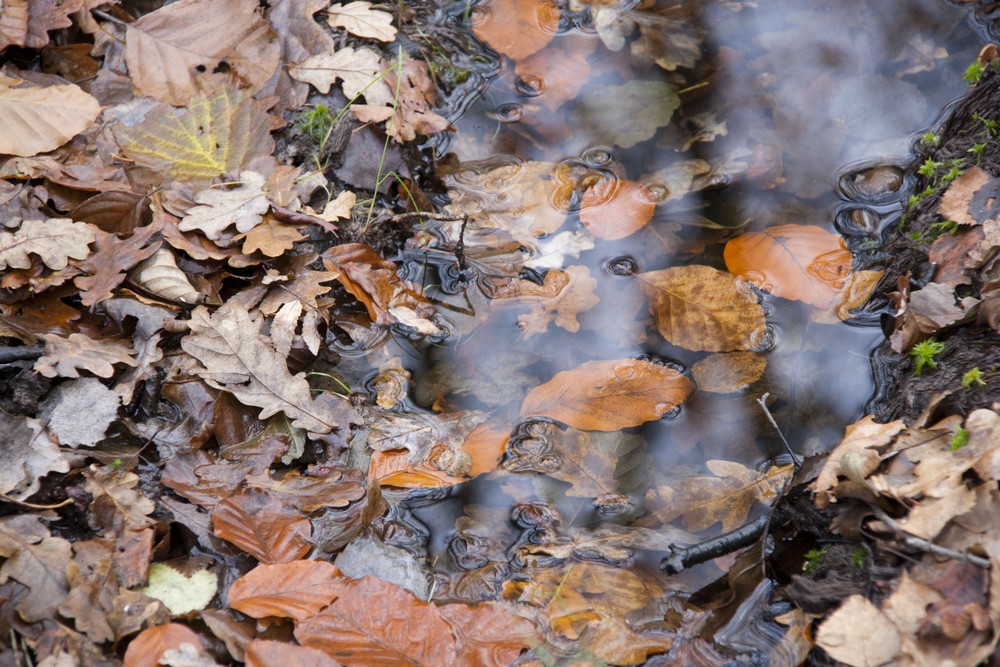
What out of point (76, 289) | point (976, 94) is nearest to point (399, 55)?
point (76, 289)

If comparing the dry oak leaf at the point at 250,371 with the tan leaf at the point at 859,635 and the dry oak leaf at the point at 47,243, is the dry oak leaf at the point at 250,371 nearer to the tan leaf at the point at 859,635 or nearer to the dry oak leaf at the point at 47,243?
the dry oak leaf at the point at 47,243

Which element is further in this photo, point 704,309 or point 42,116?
point 704,309

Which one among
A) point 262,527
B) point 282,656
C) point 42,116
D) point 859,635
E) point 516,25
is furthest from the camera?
point 516,25

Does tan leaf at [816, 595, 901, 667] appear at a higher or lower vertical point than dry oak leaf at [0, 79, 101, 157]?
lower

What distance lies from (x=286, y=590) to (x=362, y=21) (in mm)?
2773

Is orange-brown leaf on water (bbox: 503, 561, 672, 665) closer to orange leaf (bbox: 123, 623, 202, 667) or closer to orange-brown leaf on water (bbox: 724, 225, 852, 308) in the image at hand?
orange leaf (bbox: 123, 623, 202, 667)

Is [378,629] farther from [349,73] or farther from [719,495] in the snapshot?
[349,73]

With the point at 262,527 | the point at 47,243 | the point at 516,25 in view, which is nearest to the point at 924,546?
the point at 262,527

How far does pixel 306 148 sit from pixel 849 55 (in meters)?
2.83

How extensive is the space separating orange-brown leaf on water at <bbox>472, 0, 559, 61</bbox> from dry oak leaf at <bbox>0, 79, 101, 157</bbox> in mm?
2016

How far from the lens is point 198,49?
126 inches

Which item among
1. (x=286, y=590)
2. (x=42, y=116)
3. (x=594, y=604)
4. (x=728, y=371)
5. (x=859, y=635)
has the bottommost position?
(x=594, y=604)

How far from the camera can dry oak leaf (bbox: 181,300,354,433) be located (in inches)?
97.0

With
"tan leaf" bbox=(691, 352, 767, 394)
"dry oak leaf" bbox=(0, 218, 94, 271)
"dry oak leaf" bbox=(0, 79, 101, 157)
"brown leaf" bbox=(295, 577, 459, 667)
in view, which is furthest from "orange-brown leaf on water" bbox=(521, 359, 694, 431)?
"dry oak leaf" bbox=(0, 79, 101, 157)
